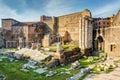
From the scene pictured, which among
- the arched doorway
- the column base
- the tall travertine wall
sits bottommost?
the column base

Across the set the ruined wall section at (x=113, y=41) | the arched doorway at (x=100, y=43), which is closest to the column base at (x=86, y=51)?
the arched doorway at (x=100, y=43)

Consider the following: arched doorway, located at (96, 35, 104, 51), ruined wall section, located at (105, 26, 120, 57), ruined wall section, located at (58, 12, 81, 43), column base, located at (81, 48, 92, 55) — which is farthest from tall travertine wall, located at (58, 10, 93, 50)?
ruined wall section, located at (105, 26, 120, 57)

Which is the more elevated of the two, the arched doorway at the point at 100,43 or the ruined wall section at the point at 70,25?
the ruined wall section at the point at 70,25

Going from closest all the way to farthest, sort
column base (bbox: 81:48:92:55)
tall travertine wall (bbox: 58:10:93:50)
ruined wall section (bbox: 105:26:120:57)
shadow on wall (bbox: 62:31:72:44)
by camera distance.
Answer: ruined wall section (bbox: 105:26:120:57) → column base (bbox: 81:48:92:55) → tall travertine wall (bbox: 58:10:93:50) → shadow on wall (bbox: 62:31:72:44)

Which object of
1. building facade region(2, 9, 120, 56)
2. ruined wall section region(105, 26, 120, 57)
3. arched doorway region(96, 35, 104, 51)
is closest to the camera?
ruined wall section region(105, 26, 120, 57)

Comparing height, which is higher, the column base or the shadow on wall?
the shadow on wall

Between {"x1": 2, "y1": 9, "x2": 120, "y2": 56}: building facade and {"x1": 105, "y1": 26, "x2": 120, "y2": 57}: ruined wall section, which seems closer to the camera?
{"x1": 105, "y1": 26, "x2": 120, "y2": 57}: ruined wall section

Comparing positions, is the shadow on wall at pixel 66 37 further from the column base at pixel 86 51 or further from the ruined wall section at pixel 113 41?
the ruined wall section at pixel 113 41

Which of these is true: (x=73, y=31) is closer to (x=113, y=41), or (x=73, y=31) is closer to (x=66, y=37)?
(x=66, y=37)

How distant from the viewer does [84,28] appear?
37594 mm

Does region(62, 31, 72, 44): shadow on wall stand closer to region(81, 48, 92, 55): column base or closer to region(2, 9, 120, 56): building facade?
region(2, 9, 120, 56): building facade

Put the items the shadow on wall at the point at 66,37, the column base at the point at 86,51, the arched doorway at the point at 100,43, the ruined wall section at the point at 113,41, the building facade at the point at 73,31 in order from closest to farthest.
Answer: the ruined wall section at the point at 113,41 → the building facade at the point at 73,31 → the column base at the point at 86,51 → the arched doorway at the point at 100,43 → the shadow on wall at the point at 66,37

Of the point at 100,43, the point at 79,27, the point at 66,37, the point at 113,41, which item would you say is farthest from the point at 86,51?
the point at 66,37

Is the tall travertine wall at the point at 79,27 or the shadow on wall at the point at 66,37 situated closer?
the tall travertine wall at the point at 79,27
